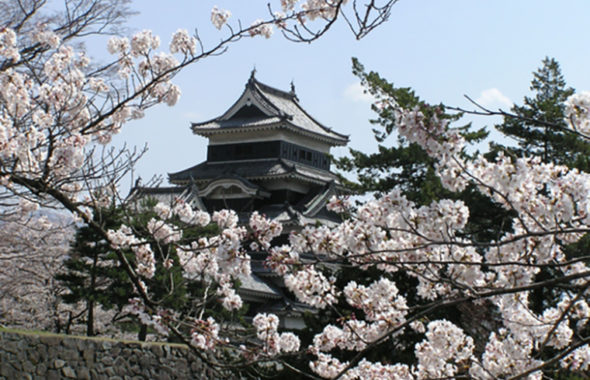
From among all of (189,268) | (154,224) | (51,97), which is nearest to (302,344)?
(189,268)

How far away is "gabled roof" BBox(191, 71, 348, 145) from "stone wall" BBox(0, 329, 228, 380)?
14.0m

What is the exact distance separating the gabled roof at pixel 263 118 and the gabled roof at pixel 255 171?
132 cm

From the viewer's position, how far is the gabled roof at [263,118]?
2581 centimetres

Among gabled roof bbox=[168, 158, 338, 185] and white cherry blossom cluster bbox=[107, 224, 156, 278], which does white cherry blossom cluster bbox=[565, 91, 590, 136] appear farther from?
gabled roof bbox=[168, 158, 338, 185]

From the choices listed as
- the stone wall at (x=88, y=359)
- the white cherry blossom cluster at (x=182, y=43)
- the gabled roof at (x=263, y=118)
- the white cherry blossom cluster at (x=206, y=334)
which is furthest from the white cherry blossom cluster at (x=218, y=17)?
the gabled roof at (x=263, y=118)

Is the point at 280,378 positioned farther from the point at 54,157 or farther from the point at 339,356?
the point at 54,157

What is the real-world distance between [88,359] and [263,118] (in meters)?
16.5

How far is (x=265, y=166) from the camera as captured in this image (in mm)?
25328

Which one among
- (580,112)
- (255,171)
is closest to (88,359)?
(580,112)

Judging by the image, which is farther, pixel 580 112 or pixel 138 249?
pixel 138 249

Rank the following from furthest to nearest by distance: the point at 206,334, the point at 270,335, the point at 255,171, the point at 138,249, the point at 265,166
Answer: the point at 265,166
the point at 255,171
the point at 270,335
the point at 138,249
the point at 206,334

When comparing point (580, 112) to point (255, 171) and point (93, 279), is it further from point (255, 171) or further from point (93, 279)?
point (255, 171)

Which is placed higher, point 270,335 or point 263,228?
point 263,228

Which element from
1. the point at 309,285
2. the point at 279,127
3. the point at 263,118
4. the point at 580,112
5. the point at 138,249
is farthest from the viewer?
the point at 263,118
